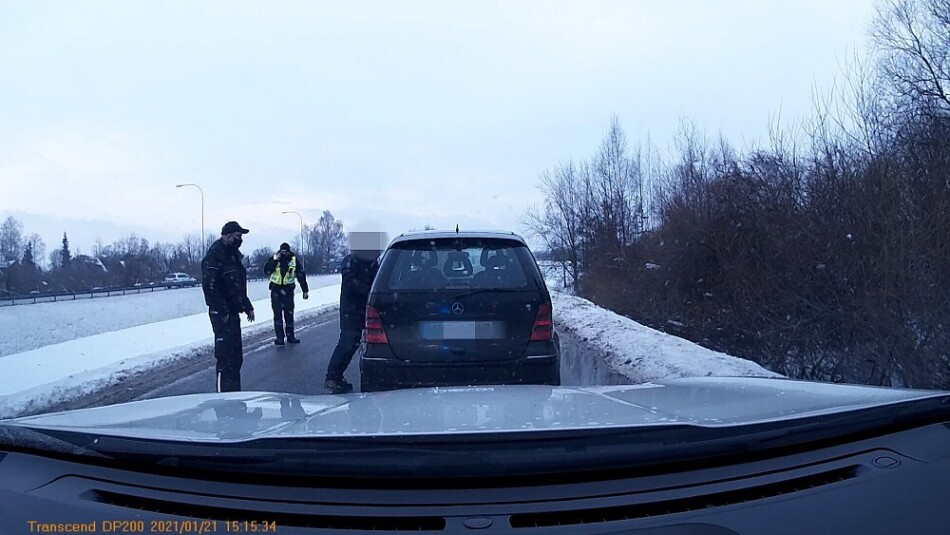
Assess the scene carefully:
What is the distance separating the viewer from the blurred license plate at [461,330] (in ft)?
17.3

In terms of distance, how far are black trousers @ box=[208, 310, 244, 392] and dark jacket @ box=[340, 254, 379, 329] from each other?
119 cm

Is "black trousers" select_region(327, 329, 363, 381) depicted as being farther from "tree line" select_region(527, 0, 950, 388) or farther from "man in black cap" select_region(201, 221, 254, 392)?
"tree line" select_region(527, 0, 950, 388)

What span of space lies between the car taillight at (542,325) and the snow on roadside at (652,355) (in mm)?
2517

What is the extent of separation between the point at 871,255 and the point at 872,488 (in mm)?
9440

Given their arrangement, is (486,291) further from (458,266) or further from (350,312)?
(350,312)

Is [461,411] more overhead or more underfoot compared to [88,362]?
more overhead

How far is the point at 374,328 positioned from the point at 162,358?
7569 mm

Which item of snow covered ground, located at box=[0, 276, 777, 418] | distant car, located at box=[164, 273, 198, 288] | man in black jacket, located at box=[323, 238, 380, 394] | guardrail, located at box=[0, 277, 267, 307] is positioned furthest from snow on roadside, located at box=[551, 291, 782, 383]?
distant car, located at box=[164, 273, 198, 288]

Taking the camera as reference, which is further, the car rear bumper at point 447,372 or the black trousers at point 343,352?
the black trousers at point 343,352

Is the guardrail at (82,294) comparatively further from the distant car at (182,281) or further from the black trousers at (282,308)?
the black trousers at (282,308)

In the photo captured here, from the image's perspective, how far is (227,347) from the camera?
7.52 metres

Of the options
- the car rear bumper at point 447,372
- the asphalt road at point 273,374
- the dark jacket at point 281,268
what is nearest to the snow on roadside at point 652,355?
the asphalt road at point 273,374

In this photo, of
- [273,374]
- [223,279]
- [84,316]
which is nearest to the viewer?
[223,279]

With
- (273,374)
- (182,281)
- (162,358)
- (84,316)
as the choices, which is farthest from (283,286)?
(182,281)
